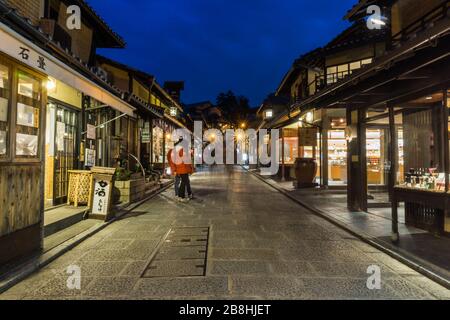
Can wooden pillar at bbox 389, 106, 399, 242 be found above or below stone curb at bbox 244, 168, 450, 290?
above

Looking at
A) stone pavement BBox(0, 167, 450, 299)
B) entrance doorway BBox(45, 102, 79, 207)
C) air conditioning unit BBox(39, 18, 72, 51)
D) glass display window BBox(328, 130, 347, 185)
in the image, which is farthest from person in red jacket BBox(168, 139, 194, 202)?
glass display window BBox(328, 130, 347, 185)

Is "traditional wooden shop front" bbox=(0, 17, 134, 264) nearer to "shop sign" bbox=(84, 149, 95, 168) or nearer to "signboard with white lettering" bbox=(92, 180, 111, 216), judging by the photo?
"signboard with white lettering" bbox=(92, 180, 111, 216)

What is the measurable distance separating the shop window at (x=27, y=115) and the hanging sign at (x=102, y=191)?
285 centimetres

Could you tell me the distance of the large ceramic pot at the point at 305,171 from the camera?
18125mm

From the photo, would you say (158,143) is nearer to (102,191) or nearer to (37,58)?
(102,191)

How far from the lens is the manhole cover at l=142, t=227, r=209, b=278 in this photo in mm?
5352

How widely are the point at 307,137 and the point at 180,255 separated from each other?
14.1m

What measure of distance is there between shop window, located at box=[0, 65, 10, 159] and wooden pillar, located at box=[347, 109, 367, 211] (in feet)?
32.3

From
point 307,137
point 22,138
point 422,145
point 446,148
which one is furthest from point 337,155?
point 22,138

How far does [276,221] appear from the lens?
31.9 ft

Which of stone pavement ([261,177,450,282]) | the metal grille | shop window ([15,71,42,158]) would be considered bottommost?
stone pavement ([261,177,450,282])
